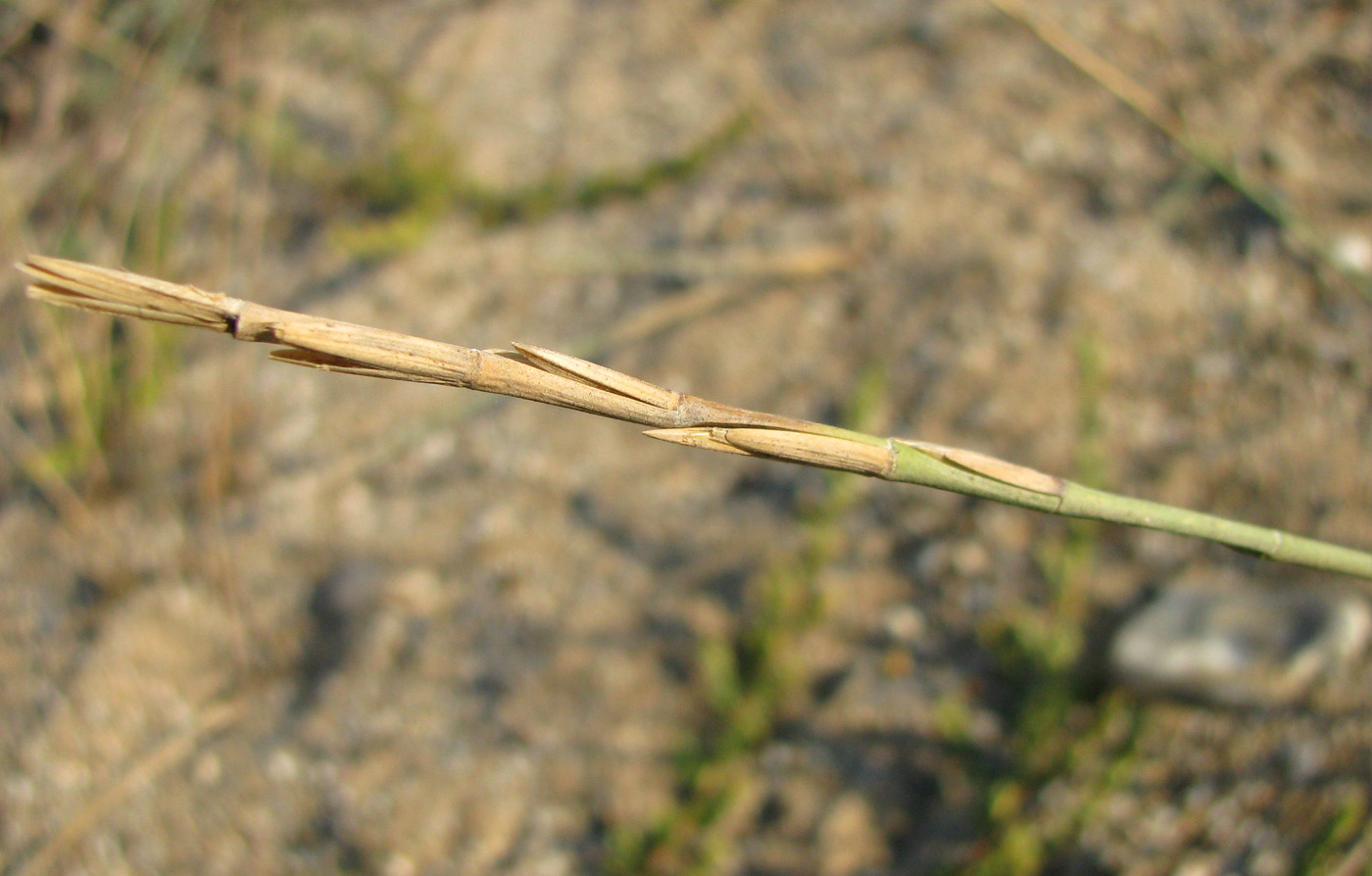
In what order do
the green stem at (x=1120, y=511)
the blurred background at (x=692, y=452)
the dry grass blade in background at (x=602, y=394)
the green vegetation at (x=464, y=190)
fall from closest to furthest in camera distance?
the dry grass blade in background at (x=602, y=394) < the green stem at (x=1120, y=511) < the blurred background at (x=692, y=452) < the green vegetation at (x=464, y=190)

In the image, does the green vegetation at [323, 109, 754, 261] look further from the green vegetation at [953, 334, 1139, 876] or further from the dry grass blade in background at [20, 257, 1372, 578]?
the dry grass blade in background at [20, 257, 1372, 578]

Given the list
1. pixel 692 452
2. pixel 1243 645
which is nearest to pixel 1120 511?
pixel 1243 645

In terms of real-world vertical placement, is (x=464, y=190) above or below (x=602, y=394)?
above

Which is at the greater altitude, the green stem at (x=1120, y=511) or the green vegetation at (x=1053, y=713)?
the green stem at (x=1120, y=511)

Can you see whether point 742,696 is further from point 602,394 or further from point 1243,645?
point 602,394

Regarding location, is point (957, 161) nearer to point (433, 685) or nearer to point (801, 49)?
point (801, 49)

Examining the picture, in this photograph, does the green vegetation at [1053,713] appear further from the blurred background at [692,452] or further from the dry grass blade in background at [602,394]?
the dry grass blade in background at [602,394]

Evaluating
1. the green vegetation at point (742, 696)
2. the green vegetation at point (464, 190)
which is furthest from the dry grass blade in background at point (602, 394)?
the green vegetation at point (464, 190)

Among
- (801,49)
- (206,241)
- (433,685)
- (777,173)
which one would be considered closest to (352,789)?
(433,685)
